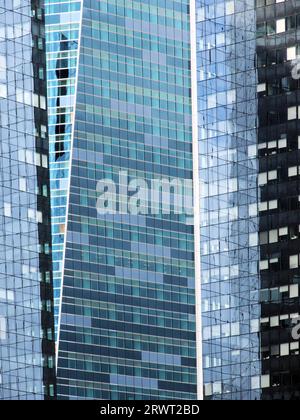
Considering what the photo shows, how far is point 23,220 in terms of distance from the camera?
545 ft

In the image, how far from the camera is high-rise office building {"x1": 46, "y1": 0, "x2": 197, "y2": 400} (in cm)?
17788

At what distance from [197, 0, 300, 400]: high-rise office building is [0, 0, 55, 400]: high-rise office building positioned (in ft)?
56.1

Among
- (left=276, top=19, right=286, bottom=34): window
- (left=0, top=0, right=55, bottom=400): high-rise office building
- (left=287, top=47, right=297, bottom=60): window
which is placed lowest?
(left=0, top=0, right=55, bottom=400): high-rise office building

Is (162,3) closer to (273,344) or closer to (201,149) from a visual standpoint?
(201,149)

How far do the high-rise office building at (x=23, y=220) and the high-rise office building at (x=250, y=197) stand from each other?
56.1 ft

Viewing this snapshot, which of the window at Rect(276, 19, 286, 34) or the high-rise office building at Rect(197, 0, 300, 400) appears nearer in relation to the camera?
the high-rise office building at Rect(197, 0, 300, 400)

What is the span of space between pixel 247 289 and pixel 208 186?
1366 centimetres

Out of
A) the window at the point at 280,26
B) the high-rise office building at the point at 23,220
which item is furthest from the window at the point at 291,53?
the high-rise office building at the point at 23,220

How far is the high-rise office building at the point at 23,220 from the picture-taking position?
16550 centimetres

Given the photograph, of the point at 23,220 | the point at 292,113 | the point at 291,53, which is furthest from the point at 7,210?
the point at 291,53

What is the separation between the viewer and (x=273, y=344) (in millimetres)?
159875

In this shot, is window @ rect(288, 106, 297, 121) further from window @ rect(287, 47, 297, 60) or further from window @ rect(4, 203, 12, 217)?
window @ rect(4, 203, 12, 217)

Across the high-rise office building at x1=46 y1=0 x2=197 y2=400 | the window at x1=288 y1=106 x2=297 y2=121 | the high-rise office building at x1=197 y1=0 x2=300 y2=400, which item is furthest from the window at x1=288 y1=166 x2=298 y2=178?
the high-rise office building at x1=46 y1=0 x2=197 y2=400

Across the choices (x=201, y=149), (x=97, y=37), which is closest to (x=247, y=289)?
(x=201, y=149)
